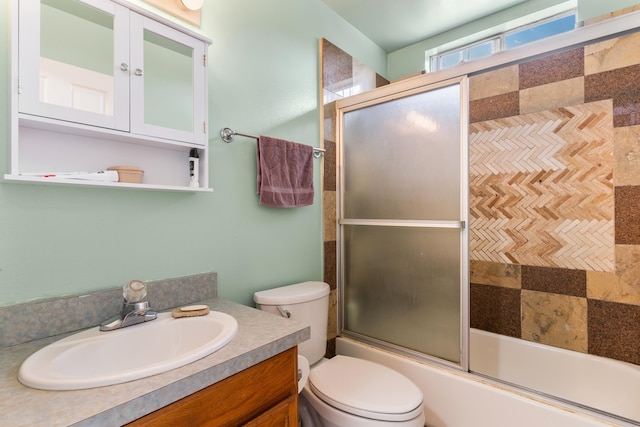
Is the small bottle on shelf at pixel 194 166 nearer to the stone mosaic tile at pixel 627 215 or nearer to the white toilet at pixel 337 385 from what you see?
the white toilet at pixel 337 385

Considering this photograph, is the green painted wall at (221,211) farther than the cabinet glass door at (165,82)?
No

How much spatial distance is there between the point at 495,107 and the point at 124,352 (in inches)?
98.4

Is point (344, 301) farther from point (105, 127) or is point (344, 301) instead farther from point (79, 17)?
point (79, 17)

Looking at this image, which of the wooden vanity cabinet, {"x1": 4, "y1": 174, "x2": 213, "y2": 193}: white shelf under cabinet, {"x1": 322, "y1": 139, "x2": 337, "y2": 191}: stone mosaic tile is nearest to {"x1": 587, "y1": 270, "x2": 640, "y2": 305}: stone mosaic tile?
{"x1": 322, "y1": 139, "x2": 337, "y2": 191}: stone mosaic tile

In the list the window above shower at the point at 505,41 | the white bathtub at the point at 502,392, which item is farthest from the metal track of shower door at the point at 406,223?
the window above shower at the point at 505,41

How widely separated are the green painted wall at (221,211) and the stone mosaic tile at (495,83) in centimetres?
95

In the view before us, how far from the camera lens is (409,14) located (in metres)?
2.21

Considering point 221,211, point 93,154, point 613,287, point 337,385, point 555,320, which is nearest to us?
point 93,154

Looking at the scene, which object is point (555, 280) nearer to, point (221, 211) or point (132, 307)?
point (221, 211)

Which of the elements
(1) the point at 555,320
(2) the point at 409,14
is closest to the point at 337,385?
(1) the point at 555,320

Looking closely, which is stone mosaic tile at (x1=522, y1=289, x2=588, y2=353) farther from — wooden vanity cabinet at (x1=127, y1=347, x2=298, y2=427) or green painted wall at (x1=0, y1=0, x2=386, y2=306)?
wooden vanity cabinet at (x1=127, y1=347, x2=298, y2=427)

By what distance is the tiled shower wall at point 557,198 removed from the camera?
176 centimetres

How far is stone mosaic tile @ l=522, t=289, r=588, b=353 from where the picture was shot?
1903 millimetres

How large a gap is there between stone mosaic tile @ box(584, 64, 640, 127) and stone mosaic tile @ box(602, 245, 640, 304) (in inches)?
27.1
